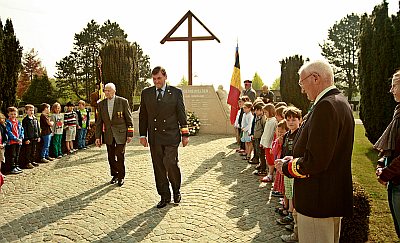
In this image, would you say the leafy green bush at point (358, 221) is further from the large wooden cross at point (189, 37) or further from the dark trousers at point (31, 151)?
the large wooden cross at point (189, 37)

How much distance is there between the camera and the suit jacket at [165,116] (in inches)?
218

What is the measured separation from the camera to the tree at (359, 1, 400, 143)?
31.9 feet

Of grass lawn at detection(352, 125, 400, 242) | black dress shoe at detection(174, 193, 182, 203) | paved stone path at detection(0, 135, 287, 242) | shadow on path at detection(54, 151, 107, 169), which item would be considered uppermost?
black dress shoe at detection(174, 193, 182, 203)

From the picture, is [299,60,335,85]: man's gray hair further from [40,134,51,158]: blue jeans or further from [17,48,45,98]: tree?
[17,48,45,98]: tree

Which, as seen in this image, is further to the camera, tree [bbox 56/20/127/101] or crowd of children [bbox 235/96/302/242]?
tree [bbox 56/20/127/101]

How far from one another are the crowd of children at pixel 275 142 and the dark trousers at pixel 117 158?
8.83 ft

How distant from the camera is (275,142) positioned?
5.74 metres

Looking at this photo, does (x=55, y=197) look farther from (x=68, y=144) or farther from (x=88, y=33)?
(x=88, y=33)

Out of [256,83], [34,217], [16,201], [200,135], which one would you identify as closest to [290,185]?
[34,217]

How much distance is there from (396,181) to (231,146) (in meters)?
8.48

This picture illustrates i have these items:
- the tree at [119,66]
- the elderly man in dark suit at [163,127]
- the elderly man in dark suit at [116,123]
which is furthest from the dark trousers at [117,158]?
the tree at [119,66]

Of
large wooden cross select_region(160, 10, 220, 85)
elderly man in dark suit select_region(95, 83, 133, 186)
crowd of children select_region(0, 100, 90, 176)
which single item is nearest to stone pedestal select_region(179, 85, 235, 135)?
large wooden cross select_region(160, 10, 220, 85)

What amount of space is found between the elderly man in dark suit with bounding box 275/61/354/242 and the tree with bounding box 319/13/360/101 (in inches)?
1806

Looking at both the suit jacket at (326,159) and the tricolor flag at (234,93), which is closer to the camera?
the suit jacket at (326,159)
